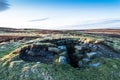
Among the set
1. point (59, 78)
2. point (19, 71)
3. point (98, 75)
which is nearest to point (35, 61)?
point (19, 71)

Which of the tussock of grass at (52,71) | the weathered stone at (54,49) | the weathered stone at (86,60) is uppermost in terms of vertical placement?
the weathered stone at (54,49)

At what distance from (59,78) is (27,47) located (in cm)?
732

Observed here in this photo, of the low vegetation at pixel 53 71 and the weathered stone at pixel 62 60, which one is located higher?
the weathered stone at pixel 62 60

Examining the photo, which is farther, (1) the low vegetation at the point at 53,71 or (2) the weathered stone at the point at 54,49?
(2) the weathered stone at the point at 54,49

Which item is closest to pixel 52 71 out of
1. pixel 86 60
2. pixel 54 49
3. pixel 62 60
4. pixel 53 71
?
pixel 53 71

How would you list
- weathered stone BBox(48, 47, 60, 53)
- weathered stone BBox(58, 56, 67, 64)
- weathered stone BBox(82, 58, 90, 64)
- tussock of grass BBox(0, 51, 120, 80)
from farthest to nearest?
weathered stone BBox(48, 47, 60, 53) → weathered stone BBox(82, 58, 90, 64) → weathered stone BBox(58, 56, 67, 64) → tussock of grass BBox(0, 51, 120, 80)

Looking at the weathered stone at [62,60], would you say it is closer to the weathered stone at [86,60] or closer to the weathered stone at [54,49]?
the weathered stone at [54,49]

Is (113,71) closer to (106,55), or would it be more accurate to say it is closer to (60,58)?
(106,55)

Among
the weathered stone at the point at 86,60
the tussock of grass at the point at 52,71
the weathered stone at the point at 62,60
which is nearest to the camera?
the tussock of grass at the point at 52,71

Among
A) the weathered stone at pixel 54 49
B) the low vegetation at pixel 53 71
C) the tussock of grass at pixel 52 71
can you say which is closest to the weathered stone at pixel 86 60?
the low vegetation at pixel 53 71

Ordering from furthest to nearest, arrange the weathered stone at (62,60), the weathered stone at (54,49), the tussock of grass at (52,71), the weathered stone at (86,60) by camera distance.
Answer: the weathered stone at (54,49), the weathered stone at (86,60), the weathered stone at (62,60), the tussock of grass at (52,71)

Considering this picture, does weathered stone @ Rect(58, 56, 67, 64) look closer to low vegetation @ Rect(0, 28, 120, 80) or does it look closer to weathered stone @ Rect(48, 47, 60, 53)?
low vegetation @ Rect(0, 28, 120, 80)

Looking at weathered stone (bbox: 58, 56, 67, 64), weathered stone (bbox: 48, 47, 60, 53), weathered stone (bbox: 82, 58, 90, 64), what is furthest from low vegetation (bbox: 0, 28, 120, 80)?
weathered stone (bbox: 48, 47, 60, 53)

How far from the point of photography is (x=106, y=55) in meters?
28.8
